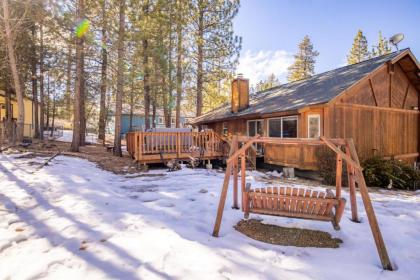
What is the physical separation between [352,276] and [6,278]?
348 centimetres

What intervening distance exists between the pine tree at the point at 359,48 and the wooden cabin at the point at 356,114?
22.1 metres

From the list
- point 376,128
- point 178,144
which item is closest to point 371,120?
point 376,128

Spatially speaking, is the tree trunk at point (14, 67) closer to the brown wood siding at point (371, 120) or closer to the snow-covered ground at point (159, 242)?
the snow-covered ground at point (159, 242)

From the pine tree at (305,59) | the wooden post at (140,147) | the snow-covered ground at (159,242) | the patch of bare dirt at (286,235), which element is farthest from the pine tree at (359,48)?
the patch of bare dirt at (286,235)

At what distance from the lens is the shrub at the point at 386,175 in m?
8.95

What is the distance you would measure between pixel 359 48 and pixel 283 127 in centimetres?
2900

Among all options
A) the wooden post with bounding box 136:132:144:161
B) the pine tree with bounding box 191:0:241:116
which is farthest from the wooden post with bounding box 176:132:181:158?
the pine tree with bounding box 191:0:241:116

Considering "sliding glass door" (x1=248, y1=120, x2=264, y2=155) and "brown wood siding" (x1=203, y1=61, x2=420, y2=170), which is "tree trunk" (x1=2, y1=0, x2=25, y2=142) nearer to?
"brown wood siding" (x1=203, y1=61, x2=420, y2=170)

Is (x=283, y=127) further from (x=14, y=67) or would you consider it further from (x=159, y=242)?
(x=14, y=67)

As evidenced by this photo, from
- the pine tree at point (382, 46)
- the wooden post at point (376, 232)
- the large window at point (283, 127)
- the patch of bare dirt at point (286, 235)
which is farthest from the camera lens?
the pine tree at point (382, 46)

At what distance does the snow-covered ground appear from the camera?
269cm

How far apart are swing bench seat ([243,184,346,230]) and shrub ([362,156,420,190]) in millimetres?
6364

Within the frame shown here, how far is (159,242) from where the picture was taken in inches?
129

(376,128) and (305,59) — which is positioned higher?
(305,59)
